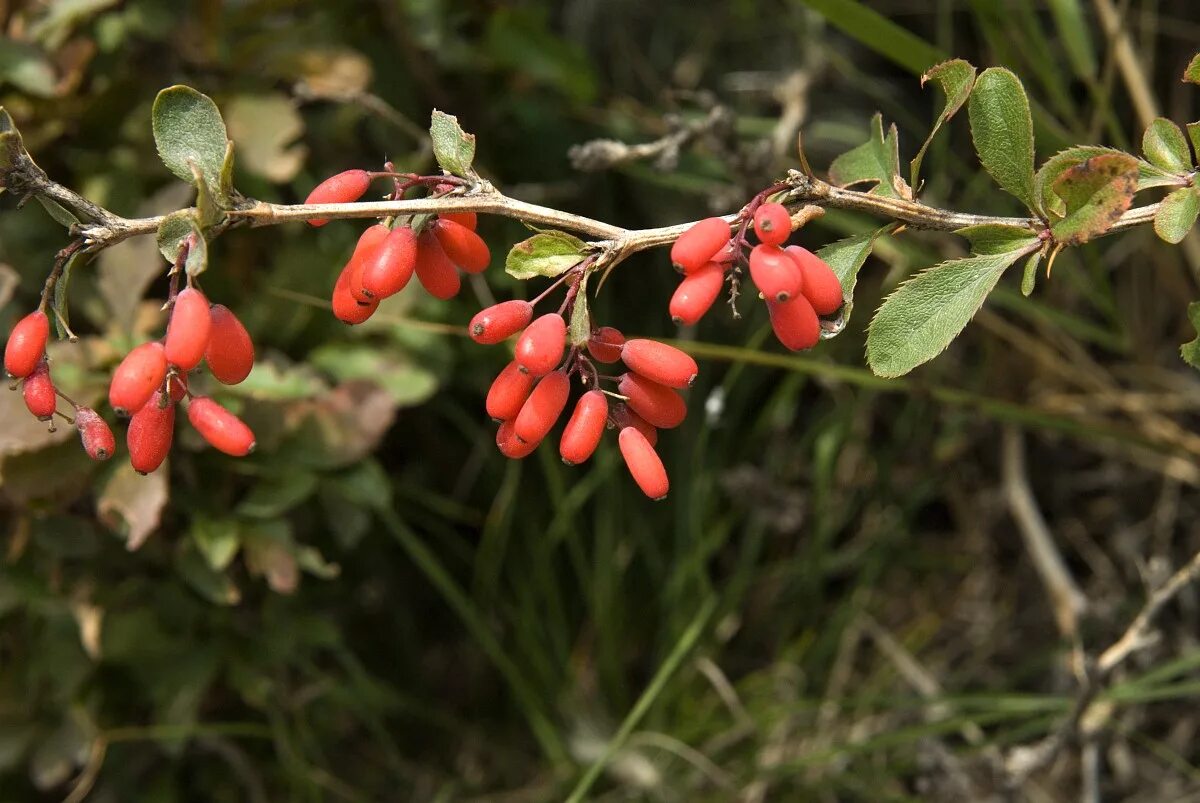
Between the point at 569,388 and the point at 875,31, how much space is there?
0.94m

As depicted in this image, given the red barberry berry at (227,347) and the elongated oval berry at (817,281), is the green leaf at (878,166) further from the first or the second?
the red barberry berry at (227,347)

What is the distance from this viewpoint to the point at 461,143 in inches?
46.6

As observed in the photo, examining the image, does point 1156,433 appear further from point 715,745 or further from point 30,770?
point 30,770

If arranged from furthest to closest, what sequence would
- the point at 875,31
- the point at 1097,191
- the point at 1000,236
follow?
the point at 875,31 < the point at 1000,236 < the point at 1097,191

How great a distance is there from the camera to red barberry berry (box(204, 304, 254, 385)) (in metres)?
1.13

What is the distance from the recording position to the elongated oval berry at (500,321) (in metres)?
1.16

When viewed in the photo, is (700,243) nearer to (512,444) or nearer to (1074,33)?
(512,444)

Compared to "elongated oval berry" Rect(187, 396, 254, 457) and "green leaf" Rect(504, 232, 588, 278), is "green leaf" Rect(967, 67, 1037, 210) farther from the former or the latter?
"elongated oval berry" Rect(187, 396, 254, 457)

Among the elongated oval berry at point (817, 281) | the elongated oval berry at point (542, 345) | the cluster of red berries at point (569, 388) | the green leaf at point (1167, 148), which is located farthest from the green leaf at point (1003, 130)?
the elongated oval berry at point (542, 345)

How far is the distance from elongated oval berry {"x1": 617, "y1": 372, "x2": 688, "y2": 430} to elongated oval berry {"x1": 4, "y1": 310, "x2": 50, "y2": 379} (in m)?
0.59

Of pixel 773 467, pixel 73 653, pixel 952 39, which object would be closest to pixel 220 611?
pixel 73 653

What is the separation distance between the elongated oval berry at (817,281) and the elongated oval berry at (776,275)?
2 cm

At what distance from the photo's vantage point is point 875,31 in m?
1.77

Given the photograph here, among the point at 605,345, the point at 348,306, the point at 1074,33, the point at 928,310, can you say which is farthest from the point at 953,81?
the point at 1074,33
